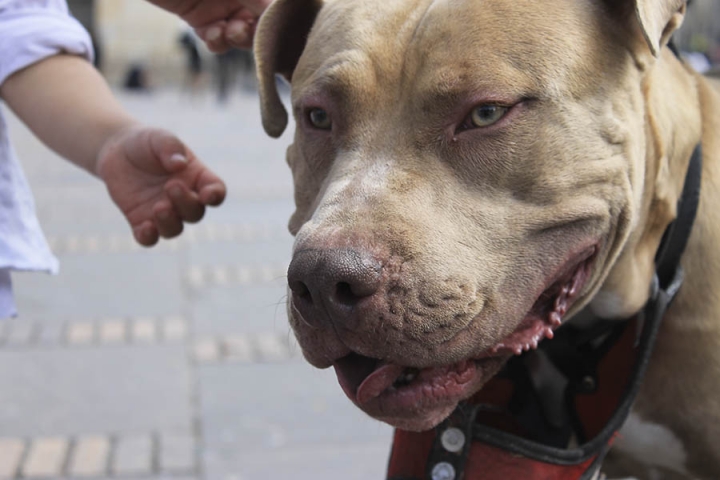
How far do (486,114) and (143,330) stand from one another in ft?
12.0

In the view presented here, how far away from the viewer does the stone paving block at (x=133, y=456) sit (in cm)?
393

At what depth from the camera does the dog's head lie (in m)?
2.06

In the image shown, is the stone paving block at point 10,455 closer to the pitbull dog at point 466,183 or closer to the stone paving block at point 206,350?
the stone paving block at point 206,350

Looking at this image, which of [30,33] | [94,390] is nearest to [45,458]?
[94,390]

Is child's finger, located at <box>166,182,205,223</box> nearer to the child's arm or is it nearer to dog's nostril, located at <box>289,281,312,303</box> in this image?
the child's arm

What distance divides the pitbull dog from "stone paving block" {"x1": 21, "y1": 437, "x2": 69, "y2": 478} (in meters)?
2.10

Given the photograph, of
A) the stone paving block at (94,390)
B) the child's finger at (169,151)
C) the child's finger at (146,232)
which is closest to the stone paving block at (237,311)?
the stone paving block at (94,390)

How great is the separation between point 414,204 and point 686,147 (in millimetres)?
872

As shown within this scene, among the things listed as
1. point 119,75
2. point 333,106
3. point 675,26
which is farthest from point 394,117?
point 119,75

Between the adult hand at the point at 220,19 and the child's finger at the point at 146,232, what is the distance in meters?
0.64

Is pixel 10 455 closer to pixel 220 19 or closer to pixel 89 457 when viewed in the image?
pixel 89 457

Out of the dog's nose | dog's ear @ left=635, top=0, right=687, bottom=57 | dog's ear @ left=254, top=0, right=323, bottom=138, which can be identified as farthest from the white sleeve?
dog's ear @ left=635, top=0, right=687, bottom=57

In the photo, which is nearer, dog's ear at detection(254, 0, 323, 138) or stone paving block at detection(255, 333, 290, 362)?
dog's ear at detection(254, 0, 323, 138)

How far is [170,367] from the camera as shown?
4957 mm
